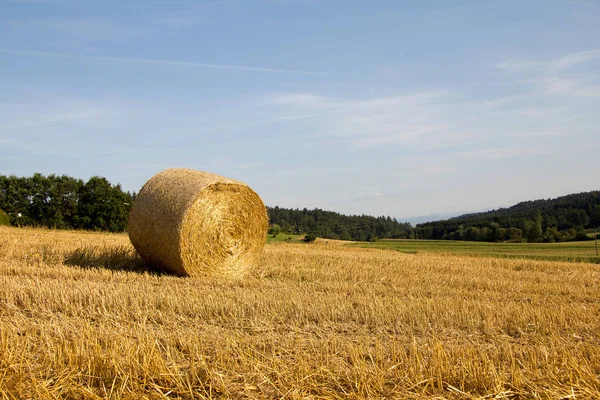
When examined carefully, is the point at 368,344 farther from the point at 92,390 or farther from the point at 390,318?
the point at 92,390

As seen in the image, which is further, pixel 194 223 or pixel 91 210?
pixel 91 210

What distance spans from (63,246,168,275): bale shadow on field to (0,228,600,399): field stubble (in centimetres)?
12

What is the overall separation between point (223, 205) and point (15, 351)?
657 cm

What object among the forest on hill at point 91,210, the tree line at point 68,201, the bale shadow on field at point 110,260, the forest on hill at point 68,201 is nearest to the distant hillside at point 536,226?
the forest on hill at point 91,210

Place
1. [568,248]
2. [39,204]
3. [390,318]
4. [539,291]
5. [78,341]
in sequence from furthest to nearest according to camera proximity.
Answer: [39,204] < [568,248] < [539,291] < [390,318] < [78,341]

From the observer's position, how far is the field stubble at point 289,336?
364 cm

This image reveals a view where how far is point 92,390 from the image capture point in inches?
140

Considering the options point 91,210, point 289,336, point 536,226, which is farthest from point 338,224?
point 289,336

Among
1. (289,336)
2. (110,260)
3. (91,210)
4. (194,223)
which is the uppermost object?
(91,210)

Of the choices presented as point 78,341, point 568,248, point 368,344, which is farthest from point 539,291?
point 568,248

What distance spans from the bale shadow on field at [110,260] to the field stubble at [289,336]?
123 mm

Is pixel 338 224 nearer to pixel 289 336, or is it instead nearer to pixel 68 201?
pixel 68 201

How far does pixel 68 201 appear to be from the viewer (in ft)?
129

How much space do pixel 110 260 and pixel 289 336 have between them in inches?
271
